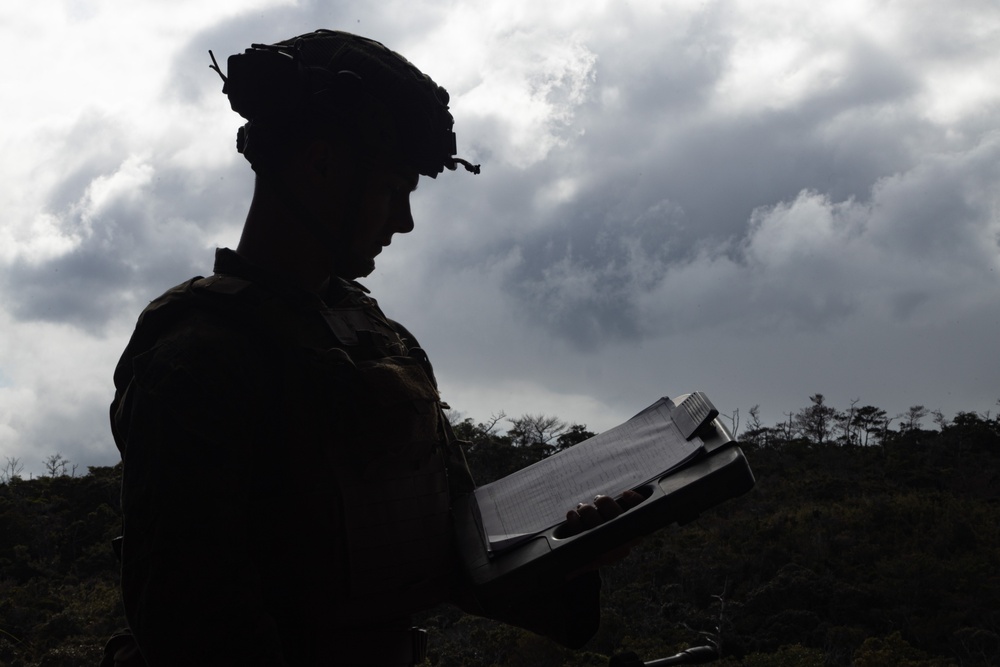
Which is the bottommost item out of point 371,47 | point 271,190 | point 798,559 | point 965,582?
point 965,582

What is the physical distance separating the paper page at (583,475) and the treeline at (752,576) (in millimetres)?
5068

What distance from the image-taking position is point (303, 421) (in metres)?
1.83

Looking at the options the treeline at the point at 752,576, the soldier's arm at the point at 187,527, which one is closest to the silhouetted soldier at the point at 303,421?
the soldier's arm at the point at 187,527

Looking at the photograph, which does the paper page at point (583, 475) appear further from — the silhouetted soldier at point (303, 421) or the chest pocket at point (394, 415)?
the chest pocket at point (394, 415)

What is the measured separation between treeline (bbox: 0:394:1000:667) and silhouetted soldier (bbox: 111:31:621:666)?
541 centimetres

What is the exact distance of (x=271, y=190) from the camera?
7.00 ft

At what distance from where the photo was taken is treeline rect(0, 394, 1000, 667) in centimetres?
955

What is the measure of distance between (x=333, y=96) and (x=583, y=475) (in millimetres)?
1126

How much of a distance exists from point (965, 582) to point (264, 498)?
498 inches

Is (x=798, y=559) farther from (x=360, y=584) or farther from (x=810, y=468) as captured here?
(x=360, y=584)

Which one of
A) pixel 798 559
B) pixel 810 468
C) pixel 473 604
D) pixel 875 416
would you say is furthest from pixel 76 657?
pixel 875 416

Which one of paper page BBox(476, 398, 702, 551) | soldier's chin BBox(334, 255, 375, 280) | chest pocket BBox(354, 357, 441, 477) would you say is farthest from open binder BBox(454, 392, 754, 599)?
soldier's chin BBox(334, 255, 375, 280)

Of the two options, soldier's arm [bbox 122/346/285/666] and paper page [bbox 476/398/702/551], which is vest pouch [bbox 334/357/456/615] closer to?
paper page [bbox 476/398/702/551]

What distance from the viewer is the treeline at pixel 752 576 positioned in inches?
376
